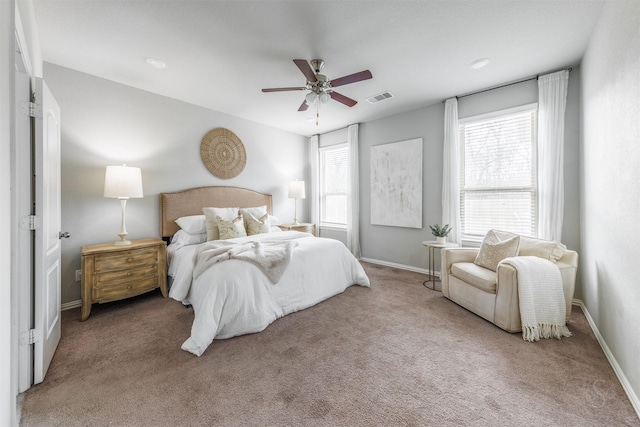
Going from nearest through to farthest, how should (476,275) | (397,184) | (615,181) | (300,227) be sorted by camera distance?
(615,181) → (476,275) → (397,184) → (300,227)

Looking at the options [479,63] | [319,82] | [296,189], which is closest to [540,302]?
[479,63]

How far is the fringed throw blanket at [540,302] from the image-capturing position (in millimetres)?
2199

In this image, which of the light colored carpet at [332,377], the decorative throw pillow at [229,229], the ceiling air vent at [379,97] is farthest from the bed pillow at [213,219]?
the ceiling air vent at [379,97]

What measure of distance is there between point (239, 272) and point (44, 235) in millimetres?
1332

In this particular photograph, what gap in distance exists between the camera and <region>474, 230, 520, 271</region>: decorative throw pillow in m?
2.67

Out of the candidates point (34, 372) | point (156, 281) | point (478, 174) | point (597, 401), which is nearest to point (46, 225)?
point (34, 372)

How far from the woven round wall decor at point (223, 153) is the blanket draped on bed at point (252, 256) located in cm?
195

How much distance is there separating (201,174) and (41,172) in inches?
96.6

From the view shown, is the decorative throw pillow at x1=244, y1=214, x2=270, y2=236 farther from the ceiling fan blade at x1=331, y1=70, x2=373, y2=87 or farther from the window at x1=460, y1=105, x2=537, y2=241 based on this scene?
the window at x1=460, y1=105, x2=537, y2=241

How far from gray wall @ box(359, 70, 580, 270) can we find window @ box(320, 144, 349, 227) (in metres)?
0.48

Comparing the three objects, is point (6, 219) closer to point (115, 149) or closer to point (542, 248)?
point (115, 149)

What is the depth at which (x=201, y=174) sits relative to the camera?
13.5 feet

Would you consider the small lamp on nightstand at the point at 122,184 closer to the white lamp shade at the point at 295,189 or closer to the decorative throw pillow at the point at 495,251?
the white lamp shade at the point at 295,189

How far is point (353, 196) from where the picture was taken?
5.12 m
